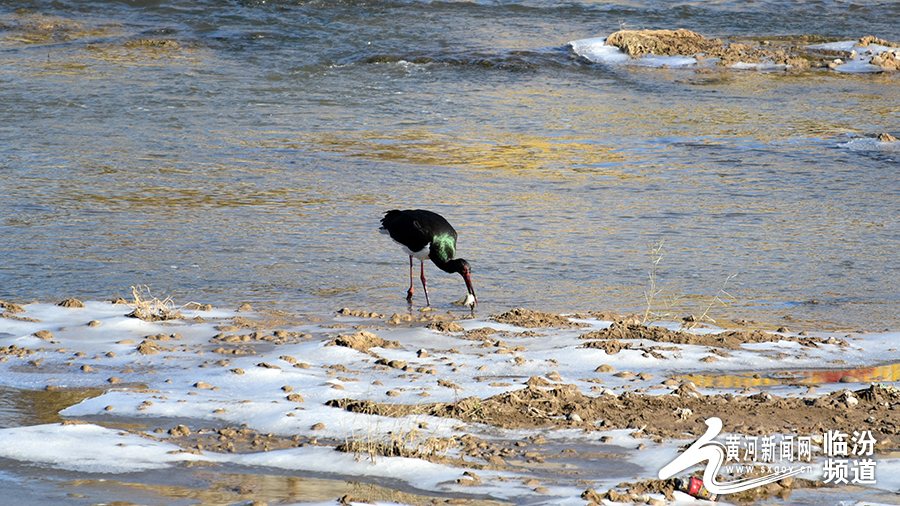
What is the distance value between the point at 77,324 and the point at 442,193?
4.94m

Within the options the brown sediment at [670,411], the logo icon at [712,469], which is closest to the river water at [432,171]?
the brown sediment at [670,411]

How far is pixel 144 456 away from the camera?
4324 mm

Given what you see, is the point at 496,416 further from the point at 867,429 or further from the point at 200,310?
the point at 200,310

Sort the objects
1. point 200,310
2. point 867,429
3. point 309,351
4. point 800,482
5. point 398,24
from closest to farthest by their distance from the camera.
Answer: point 800,482 < point 867,429 < point 309,351 < point 200,310 < point 398,24

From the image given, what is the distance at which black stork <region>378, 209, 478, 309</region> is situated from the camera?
25.0ft

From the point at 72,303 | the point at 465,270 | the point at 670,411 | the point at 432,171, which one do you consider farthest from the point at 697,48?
the point at 670,411

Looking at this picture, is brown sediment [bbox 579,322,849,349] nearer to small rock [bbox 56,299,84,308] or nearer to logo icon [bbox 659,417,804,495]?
logo icon [bbox 659,417,804,495]

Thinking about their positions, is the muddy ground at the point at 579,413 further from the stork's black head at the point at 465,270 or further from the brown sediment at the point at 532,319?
the stork's black head at the point at 465,270

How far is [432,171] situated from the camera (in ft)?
37.8

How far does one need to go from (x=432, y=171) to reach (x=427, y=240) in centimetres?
396

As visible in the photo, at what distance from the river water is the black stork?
293 mm

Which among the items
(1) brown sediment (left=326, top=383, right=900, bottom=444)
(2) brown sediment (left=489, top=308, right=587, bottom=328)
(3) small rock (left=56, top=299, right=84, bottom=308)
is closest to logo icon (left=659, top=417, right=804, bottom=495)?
(1) brown sediment (left=326, top=383, right=900, bottom=444)

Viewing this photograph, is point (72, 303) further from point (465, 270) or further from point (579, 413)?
point (579, 413)

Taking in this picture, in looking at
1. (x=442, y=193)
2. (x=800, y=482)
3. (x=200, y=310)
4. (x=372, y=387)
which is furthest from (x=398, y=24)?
(x=800, y=482)
